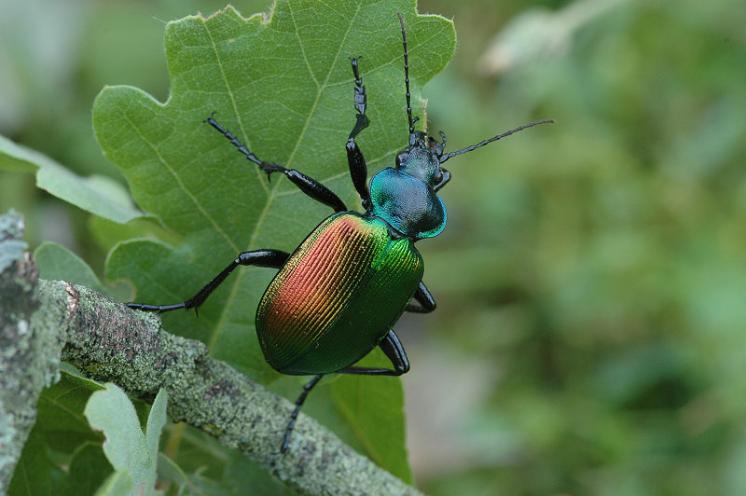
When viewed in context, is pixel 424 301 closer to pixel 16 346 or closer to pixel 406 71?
pixel 406 71

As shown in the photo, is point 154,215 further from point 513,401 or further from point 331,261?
point 513,401

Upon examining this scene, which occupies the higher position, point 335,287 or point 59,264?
point 335,287

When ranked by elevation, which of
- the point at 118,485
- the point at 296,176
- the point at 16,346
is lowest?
the point at 118,485

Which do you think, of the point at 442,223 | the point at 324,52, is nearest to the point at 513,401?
the point at 442,223

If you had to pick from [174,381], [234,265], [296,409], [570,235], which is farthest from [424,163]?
[570,235]

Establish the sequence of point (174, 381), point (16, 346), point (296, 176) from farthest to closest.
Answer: point (296, 176), point (174, 381), point (16, 346)

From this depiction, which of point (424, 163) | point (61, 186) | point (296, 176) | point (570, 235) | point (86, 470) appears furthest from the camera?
point (570, 235)
